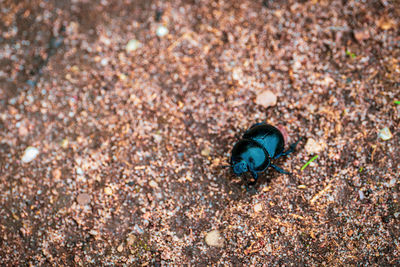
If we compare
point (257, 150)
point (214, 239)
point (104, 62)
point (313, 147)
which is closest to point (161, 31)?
point (104, 62)

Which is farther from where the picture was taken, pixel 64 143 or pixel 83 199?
pixel 64 143

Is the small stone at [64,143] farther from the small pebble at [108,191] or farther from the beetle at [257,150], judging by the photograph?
the beetle at [257,150]

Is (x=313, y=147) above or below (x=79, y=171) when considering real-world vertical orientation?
below

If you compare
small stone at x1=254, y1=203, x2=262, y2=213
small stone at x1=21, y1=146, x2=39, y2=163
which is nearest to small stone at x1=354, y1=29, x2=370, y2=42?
small stone at x1=254, y1=203, x2=262, y2=213

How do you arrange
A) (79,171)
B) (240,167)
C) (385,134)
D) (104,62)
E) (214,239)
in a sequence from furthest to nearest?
(104,62) → (79,171) → (385,134) → (214,239) → (240,167)

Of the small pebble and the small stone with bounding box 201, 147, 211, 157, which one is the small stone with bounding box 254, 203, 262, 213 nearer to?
the small stone with bounding box 201, 147, 211, 157

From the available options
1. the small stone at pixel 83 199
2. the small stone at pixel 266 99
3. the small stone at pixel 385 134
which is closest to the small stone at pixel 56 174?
the small stone at pixel 83 199

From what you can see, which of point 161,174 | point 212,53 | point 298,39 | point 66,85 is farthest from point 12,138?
point 298,39

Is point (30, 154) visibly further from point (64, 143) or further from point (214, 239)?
point (214, 239)
